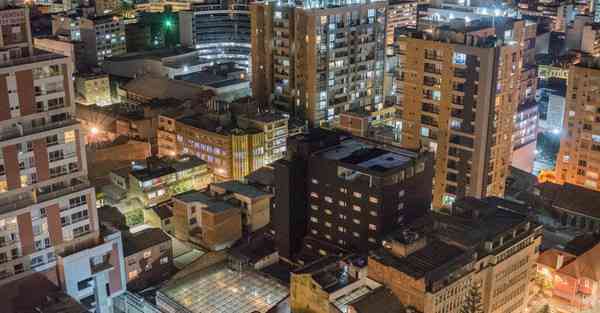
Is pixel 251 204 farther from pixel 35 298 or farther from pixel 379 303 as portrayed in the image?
pixel 35 298

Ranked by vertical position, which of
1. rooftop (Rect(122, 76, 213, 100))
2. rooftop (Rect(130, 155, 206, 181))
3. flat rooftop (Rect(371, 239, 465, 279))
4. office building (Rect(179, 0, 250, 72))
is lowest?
rooftop (Rect(130, 155, 206, 181))

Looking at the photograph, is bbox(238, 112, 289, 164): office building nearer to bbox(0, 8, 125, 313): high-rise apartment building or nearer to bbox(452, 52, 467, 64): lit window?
bbox(452, 52, 467, 64): lit window

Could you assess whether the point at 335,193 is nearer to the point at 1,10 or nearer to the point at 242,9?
the point at 1,10

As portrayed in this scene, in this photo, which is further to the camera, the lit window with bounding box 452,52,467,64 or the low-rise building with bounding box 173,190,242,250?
the lit window with bounding box 452,52,467,64

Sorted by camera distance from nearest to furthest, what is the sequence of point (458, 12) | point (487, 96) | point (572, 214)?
point (487, 96), point (572, 214), point (458, 12)

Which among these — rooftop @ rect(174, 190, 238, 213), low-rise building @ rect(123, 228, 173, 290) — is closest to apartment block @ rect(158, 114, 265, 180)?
rooftop @ rect(174, 190, 238, 213)

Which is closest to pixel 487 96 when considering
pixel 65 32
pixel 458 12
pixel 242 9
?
pixel 458 12

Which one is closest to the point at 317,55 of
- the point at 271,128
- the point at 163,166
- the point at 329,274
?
the point at 271,128
